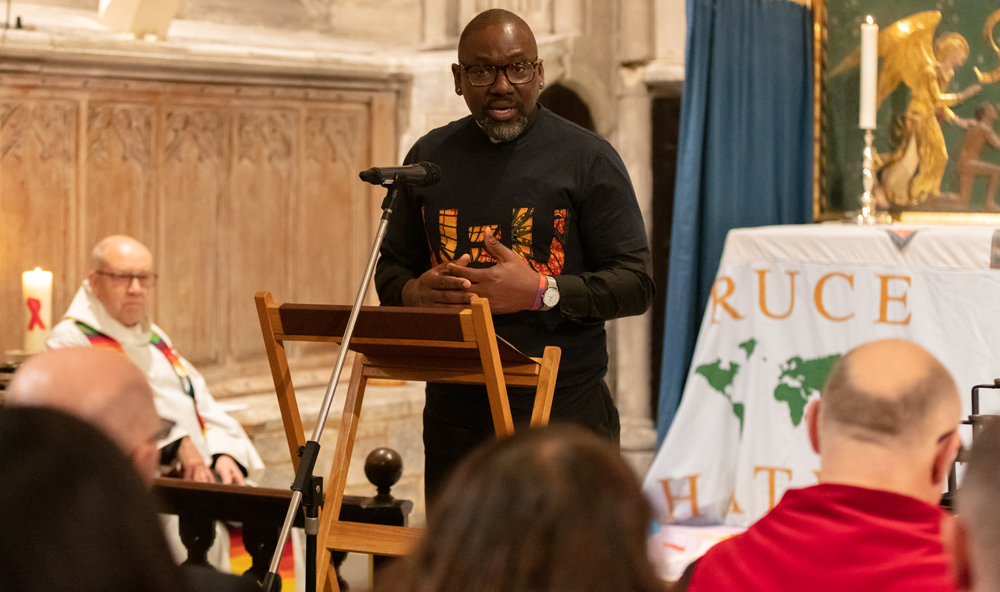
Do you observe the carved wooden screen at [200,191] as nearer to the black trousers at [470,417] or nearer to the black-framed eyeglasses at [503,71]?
the black trousers at [470,417]

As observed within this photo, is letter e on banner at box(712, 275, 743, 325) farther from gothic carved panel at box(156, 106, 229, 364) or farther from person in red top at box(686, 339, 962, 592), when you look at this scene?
person in red top at box(686, 339, 962, 592)

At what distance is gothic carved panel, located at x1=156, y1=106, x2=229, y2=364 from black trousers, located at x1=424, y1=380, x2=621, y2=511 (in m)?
3.09

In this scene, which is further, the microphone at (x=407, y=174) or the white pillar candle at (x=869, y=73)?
the white pillar candle at (x=869, y=73)

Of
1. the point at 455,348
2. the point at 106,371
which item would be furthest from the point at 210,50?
the point at 106,371

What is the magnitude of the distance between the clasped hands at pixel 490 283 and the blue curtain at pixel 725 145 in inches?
111

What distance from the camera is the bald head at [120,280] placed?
4246 millimetres

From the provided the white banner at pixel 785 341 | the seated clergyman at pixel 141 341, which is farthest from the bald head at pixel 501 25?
the white banner at pixel 785 341

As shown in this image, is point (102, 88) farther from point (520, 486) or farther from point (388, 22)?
point (520, 486)

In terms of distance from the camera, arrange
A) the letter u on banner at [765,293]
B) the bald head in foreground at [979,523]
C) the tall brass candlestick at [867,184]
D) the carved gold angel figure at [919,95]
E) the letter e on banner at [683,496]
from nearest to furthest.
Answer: the bald head in foreground at [979,523]
the letter u on banner at [765,293]
the letter e on banner at [683,496]
the tall brass candlestick at [867,184]
the carved gold angel figure at [919,95]

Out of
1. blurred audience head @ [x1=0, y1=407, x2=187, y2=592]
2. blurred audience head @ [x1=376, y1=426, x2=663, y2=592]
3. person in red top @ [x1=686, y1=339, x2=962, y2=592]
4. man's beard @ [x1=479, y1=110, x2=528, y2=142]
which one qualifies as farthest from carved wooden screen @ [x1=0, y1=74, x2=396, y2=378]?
blurred audience head @ [x1=376, y1=426, x2=663, y2=592]

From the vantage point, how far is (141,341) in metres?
4.30

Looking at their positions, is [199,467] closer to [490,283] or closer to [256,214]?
[256,214]

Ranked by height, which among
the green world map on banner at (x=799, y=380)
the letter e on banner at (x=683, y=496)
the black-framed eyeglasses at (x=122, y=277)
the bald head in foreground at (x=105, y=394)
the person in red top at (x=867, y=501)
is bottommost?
the letter e on banner at (x=683, y=496)

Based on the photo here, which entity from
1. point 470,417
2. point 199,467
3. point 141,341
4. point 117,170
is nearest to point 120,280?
point 141,341
